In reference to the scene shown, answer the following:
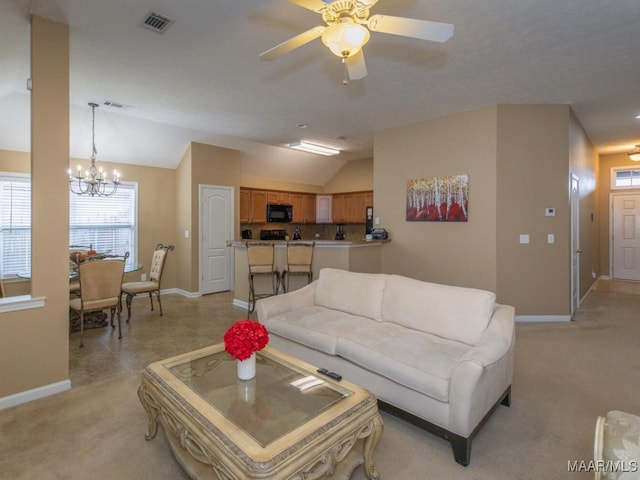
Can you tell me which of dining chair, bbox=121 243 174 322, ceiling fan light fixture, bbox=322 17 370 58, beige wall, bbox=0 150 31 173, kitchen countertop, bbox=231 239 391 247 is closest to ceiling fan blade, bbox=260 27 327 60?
ceiling fan light fixture, bbox=322 17 370 58

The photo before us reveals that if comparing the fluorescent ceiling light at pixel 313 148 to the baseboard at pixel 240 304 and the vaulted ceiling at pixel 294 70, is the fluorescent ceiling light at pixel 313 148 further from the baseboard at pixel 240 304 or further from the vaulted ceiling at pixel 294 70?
the baseboard at pixel 240 304

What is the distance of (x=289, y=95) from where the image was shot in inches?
166

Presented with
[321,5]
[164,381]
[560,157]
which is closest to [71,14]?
[321,5]

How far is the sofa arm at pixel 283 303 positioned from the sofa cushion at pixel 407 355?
2.89 feet

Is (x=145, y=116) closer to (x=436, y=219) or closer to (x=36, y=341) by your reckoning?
(x=36, y=341)

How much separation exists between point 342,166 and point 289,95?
457cm

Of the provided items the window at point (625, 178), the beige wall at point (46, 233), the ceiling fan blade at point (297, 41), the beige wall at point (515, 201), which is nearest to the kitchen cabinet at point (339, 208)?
the beige wall at point (515, 201)

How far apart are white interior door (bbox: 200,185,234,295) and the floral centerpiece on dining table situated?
457cm

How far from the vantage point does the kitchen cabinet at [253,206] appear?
24.4 feet

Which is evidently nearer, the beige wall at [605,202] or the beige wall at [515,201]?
the beige wall at [515,201]

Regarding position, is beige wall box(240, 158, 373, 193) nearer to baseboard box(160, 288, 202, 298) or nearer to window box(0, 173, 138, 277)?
window box(0, 173, 138, 277)

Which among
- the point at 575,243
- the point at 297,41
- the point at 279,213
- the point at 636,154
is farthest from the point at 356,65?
the point at 636,154

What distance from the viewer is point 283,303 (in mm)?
3336

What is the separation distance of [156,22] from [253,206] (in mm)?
5052
